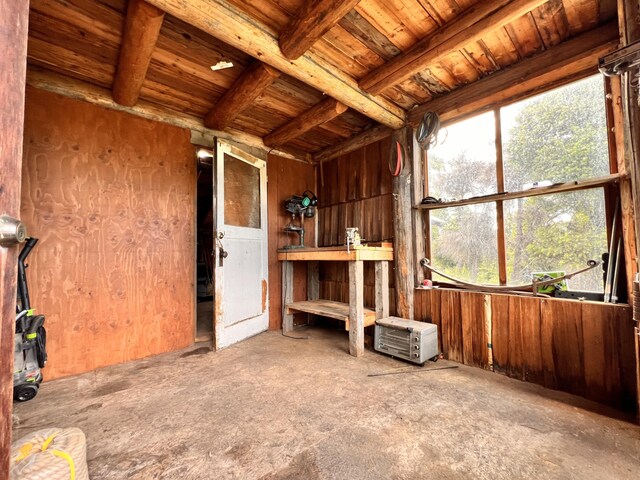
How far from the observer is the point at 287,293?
3.47 meters

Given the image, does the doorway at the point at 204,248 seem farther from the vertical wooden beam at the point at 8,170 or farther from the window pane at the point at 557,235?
the window pane at the point at 557,235

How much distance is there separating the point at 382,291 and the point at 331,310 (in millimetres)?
609

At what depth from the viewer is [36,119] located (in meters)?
2.08

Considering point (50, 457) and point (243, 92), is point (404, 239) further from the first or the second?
point (50, 457)

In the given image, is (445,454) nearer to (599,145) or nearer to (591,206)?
(591,206)

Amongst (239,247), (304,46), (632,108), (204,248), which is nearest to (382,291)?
(239,247)

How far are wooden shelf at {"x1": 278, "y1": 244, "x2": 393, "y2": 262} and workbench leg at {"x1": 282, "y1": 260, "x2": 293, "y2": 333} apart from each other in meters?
0.25

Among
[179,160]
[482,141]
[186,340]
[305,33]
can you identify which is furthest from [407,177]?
[186,340]

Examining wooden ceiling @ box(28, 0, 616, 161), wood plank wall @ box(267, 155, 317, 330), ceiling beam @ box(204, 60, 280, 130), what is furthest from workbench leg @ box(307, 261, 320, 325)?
ceiling beam @ box(204, 60, 280, 130)

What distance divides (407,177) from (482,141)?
2.41ft

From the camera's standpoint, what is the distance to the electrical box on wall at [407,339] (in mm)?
2307

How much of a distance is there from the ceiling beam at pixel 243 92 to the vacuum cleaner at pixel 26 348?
2006 mm

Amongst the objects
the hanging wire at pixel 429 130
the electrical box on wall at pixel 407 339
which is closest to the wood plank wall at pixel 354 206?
the electrical box on wall at pixel 407 339

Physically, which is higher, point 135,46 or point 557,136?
point 135,46
